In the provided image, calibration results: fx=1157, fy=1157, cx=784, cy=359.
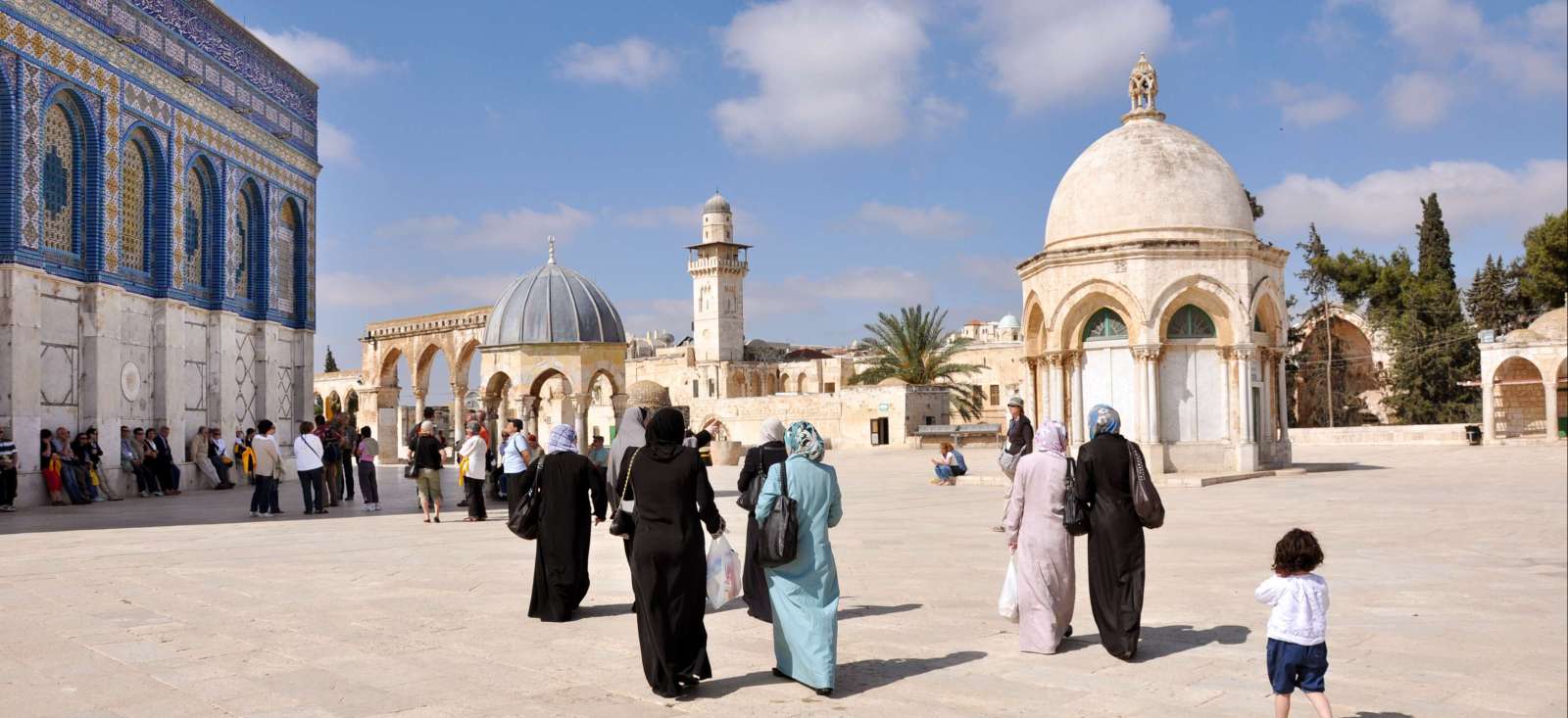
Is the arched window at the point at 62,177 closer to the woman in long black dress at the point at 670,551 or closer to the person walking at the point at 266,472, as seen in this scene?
the person walking at the point at 266,472

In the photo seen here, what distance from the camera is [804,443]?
531cm

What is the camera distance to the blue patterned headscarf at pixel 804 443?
527cm

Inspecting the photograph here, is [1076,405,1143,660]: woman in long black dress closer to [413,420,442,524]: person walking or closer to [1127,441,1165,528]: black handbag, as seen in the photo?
[1127,441,1165,528]: black handbag

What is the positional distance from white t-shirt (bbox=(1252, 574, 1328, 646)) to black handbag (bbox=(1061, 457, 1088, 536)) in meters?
1.57

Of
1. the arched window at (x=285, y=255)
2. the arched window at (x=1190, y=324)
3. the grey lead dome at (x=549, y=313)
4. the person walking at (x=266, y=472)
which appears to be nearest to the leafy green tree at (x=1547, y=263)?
the arched window at (x=1190, y=324)

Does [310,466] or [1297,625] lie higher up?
[310,466]

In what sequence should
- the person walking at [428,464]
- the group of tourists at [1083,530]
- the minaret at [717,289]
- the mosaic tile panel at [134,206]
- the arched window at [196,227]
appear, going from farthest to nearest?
the minaret at [717,289] < the arched window at [196,227] < the mosaic tile panel at [134,206] < the person walking at [428,464] < the group of tourists at [1083,530]

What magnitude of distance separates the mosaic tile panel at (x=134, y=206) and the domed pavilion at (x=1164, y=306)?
568 inches

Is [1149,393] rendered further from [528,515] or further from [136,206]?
[136,206]

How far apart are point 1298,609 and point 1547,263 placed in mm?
48724

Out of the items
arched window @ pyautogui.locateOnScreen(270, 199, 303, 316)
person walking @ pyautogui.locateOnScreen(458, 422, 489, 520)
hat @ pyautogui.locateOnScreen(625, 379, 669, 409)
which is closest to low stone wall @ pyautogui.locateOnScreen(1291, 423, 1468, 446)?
arched window @ pyautogui.locateOnScreen(270, 199, 303, 316)

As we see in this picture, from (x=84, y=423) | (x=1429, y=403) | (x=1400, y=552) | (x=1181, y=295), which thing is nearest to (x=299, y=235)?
(x=84, y=423)

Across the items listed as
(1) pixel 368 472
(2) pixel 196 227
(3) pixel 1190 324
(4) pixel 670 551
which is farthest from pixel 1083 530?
(2) pixel 196 227

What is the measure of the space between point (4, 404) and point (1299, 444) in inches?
1313
